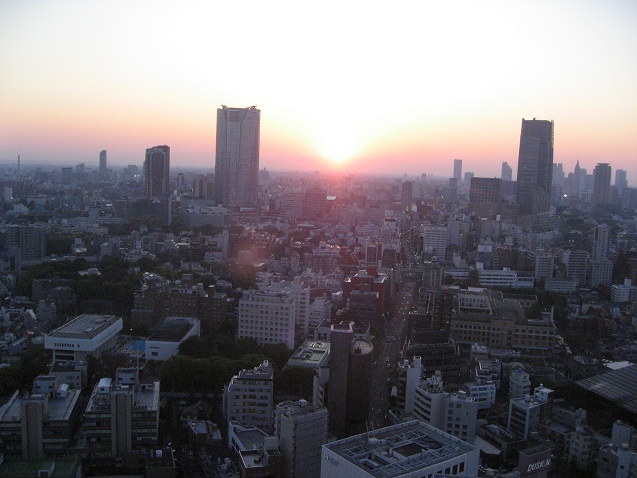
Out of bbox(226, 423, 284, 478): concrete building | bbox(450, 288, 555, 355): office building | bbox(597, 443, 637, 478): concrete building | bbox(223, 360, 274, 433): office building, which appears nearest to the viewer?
bbox(226, 423, 284, 478): concrete building

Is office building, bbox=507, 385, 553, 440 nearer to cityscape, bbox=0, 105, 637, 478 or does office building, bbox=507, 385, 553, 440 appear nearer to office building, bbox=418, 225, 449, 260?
cityscape, bbox=0, 105, 637, 478

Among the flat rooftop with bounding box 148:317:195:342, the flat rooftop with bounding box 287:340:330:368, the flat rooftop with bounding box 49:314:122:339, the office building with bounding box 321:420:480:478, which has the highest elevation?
the office building with bounding box 321:420:480:478

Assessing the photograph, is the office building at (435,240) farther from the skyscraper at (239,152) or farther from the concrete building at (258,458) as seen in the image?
the concrete building at (258,458)

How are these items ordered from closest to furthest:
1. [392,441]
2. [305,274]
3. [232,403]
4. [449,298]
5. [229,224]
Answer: [392,441]
[232,403]
[449,298]
[305,274]
[229,224]

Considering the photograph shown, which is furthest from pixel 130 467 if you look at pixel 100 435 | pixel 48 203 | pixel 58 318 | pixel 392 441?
pixel 48 203

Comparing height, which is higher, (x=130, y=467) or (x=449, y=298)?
(x=449, y=298)

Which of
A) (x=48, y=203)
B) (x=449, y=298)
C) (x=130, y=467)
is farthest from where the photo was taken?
(x=48, y=203)

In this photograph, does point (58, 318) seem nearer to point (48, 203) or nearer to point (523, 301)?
point (523, 301)

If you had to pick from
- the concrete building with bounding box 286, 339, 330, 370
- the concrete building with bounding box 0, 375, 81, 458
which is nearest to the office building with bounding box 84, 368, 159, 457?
the concrete building with bounding box 0, 375, 81, 458

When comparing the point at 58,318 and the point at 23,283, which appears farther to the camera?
the point at 23,283
